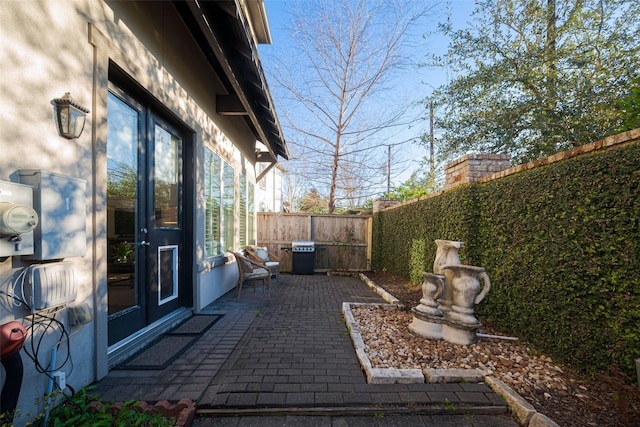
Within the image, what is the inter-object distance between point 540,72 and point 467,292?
5.43 meters

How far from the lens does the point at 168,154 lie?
3492 mm

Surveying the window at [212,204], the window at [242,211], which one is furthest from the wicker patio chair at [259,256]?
the window at [212,204]

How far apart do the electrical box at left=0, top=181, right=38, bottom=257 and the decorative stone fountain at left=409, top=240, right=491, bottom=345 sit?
3441 millimetres

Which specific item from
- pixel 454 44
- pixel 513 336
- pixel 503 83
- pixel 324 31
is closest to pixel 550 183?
pixel 513 336

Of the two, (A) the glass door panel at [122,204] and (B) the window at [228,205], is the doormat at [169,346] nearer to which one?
(A) the glass door panel at [122,204]

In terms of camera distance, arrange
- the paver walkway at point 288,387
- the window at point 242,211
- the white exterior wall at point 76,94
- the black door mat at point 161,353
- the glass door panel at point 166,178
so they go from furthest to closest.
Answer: the window at point 242,211 < the glass door panel at point 166,178 < the black door mat at point 161,353 < the paver walkway at point 288,387 < the white exterior wall at point 76,94

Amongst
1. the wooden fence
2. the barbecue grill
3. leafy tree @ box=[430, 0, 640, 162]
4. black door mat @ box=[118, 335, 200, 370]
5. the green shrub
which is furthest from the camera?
the wooden fence

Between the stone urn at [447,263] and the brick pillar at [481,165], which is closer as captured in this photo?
the stone urn at [447,263]

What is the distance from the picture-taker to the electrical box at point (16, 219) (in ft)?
4.69

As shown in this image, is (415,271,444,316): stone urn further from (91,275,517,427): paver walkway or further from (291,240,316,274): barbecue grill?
(291,240,316,274): barbecue grill

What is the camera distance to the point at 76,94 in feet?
6.40

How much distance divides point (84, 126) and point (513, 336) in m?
4.55

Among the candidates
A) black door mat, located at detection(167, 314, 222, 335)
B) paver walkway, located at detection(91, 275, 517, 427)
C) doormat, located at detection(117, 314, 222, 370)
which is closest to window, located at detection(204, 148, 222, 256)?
black door mat, located at detection(167, 314, 222, 335)

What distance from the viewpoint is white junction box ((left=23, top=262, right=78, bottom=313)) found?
63.7 inches
